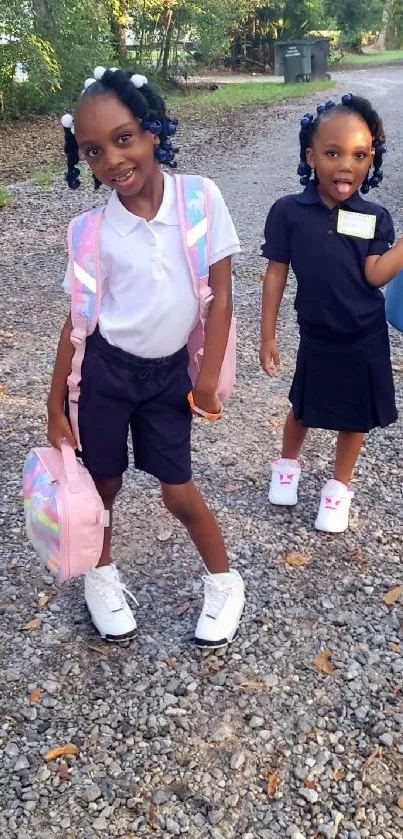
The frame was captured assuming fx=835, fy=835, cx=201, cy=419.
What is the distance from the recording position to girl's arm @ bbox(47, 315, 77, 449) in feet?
7.50

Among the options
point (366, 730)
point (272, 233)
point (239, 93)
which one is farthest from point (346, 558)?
point (239, 93)

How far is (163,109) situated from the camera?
2146 mm

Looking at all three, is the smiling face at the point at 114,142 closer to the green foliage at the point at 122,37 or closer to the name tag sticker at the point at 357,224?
the name tag sticker at the point at 357,224

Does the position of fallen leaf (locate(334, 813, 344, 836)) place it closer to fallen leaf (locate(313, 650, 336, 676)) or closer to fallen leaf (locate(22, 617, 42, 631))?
fallen leaf (locate(313, 650, 336, 676))

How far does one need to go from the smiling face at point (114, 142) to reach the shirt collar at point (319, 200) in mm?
769

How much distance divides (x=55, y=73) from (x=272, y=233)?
42.1ft

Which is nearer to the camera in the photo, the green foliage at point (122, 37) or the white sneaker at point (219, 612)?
the white sneaker at point (219, 612)

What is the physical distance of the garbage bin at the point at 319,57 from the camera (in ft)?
76.8

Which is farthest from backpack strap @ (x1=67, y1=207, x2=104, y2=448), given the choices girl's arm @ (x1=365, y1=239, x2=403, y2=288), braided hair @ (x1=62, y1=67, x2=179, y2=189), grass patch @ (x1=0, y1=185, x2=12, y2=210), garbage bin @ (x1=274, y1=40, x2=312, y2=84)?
garbage bin @ (x1=274, y1=40, x2=312, y2=84)

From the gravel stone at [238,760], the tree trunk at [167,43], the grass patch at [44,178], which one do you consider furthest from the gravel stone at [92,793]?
the tree trunk at [167,43]

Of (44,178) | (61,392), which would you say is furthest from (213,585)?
(44,178)

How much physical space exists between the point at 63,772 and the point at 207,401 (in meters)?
1.05

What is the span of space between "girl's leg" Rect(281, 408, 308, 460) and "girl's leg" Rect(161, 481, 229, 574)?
0.79m

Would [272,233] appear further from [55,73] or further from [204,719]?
[55,73]
